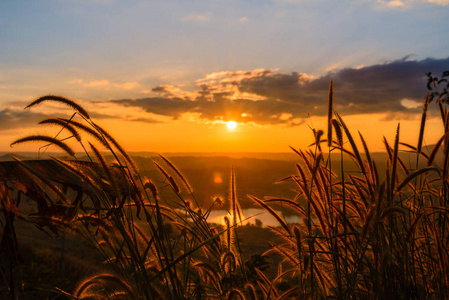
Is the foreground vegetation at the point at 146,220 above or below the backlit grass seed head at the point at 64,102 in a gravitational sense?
below

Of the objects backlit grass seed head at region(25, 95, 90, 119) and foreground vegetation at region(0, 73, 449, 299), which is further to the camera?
backlit grass seed head at region(25, 95, 90, 119)

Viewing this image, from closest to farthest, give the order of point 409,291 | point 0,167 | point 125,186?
point 125,186 → point 0,167 → point 409,291

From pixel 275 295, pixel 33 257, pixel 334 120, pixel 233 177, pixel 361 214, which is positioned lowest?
pixel 33 257

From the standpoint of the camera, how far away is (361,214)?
2418mm

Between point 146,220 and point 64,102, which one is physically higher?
point 64,102

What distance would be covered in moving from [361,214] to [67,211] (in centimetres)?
175

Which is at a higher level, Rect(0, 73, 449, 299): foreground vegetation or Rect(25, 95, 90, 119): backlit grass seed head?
Rect(25, 95, 90, 119): backlit grass seed head

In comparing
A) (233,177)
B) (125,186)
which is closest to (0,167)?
(125,186)

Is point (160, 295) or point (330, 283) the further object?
point (330, 283)

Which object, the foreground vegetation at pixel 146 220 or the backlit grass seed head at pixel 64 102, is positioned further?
the backlit grass seed head at pixel 64 102

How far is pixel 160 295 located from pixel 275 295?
102 centimetres

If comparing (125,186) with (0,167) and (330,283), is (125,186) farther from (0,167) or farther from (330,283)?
(330,283)

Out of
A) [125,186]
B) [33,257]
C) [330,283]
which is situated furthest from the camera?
[33,257]

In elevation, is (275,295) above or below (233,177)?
below
